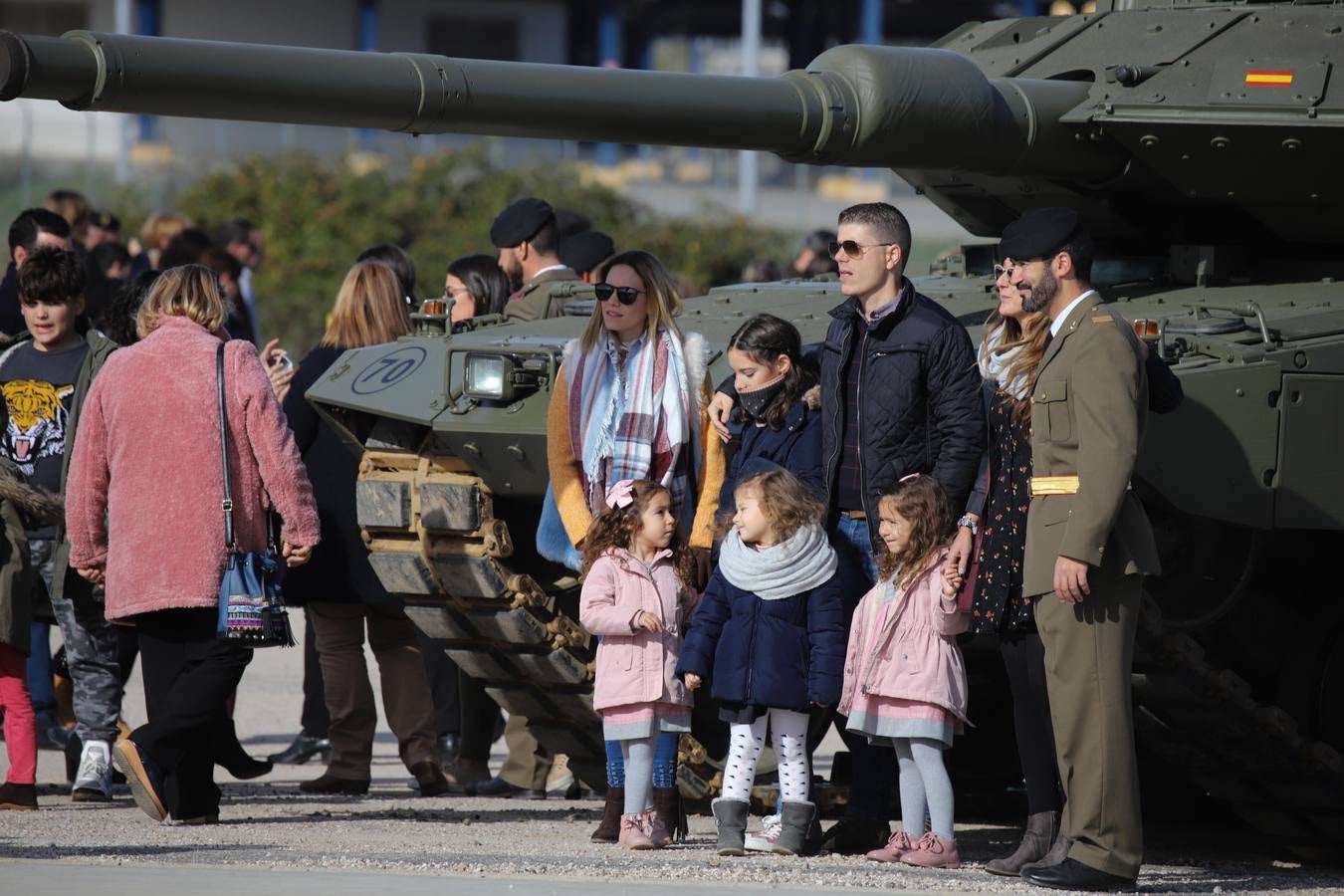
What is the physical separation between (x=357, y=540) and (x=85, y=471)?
4.68ft

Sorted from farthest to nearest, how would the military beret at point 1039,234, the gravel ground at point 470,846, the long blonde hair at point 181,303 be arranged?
the long blonde hair at point 181,303, the military beret at point 1039,234, the gravel ground at point 470,846

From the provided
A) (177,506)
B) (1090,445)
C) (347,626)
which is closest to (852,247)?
(1090,445)

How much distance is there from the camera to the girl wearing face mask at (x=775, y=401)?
739cm

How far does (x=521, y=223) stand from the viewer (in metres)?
10.4

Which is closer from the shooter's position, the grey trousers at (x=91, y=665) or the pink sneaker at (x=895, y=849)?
the pink sneaker at (x=895, y=849)

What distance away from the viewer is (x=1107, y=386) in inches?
256

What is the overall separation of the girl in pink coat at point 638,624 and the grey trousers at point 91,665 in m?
2.23

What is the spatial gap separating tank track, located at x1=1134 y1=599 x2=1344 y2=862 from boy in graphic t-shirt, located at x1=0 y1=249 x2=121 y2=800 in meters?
3.85

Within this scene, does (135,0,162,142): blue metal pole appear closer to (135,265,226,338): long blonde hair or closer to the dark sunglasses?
(135,265,226,338): long blonde hair

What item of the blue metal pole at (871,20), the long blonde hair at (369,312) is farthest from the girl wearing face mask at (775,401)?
the blue metal pole at (871,20)

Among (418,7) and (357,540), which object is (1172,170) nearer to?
(357,540)

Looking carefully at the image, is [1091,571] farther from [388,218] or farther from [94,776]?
[388,218]

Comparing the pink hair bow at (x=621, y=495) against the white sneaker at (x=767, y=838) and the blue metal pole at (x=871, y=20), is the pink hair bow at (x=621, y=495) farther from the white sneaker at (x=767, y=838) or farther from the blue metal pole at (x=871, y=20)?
the blue metal pole at (x=871, y=20)

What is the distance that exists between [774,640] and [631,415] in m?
0.97
